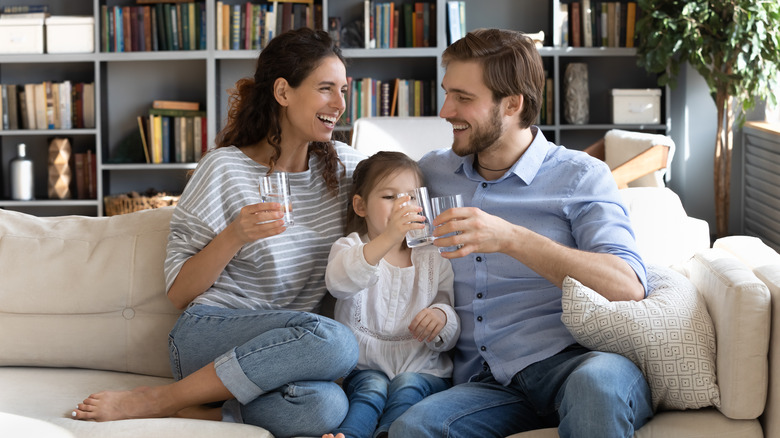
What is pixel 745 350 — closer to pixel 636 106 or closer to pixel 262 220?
pixel 262 220

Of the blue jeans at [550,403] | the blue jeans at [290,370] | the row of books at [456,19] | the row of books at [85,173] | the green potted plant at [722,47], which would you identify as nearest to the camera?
the blue jeans at [550,403]

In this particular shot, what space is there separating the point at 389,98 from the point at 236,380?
3.50 metres

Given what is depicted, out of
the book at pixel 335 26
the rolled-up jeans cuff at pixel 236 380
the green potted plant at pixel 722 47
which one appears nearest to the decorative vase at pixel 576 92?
the green potted plant at pixel 722 47

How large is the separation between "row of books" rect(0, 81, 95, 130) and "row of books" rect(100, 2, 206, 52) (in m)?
0.33

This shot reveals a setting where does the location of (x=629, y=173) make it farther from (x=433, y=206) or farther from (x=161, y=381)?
(x=161, y=381)

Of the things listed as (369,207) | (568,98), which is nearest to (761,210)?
(568,98)

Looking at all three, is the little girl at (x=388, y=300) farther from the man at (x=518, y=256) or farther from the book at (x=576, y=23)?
the book at (x=576, y=23)

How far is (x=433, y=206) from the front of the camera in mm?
1611

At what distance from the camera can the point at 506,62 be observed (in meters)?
1.94

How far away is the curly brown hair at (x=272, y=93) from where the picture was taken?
2072 millimetres

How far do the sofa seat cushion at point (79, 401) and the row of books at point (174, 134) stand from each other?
3094 mm

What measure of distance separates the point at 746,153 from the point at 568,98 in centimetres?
106

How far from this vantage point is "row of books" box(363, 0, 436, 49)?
15.9 feet

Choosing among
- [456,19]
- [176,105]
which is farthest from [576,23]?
[176,105]
